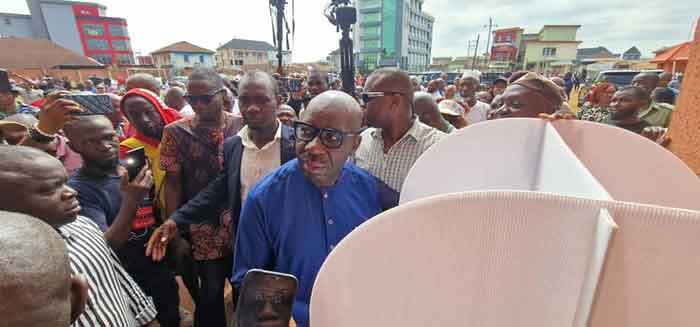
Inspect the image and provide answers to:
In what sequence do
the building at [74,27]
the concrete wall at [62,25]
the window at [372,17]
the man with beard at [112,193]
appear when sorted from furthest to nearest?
1. the window at [372,17]
2. the building at [74,27]
3. the concrete wall at [62,25]
4. the man with beard at [112,193]

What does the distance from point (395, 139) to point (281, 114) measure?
118 centimetres

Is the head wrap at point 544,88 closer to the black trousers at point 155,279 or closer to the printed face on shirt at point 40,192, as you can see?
the printed face on shirt at point 40,192

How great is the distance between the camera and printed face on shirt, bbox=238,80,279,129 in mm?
2102

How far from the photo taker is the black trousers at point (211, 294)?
2.12m

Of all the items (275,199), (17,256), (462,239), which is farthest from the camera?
(275,199)

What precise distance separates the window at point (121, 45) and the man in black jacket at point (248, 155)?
63699mm

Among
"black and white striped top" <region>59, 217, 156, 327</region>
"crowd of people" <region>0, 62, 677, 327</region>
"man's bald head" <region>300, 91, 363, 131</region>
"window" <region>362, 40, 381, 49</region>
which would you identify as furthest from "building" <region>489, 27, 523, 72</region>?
"black and white striped top" <region>59, 217, 156, 327</region>

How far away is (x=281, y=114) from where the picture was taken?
2795 millimetres

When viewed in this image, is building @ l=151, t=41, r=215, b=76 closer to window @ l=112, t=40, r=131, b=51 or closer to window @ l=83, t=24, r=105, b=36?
window @ l=112, t=40, r=131, b=51

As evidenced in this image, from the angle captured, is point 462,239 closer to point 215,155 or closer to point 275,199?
point 275,199

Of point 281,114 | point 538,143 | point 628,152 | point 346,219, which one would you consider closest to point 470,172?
point 538,143

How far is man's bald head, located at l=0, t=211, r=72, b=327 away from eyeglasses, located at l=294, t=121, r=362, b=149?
88cm

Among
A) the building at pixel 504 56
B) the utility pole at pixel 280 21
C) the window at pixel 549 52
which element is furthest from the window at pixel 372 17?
the utility pole at pixel 280 21

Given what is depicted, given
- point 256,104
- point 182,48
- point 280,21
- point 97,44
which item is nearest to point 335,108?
point 256,104
